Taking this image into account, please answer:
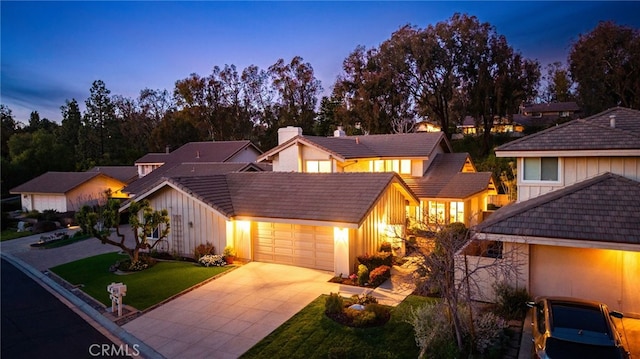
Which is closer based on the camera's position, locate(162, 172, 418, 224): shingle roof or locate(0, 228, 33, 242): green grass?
locate(162, 172, 418, 224): shingle roof

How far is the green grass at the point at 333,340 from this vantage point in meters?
10.2

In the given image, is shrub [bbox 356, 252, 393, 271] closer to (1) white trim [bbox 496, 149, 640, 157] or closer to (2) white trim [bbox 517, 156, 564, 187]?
(2) white trim [bbox 517, 156, 564, 187]

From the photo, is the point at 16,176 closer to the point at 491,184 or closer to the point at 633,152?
the point at 491,184

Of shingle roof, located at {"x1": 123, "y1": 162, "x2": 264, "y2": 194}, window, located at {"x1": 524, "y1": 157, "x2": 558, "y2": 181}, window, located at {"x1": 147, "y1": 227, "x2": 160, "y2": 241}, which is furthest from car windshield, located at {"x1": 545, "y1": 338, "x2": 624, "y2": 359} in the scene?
shingle roof, located at {"x1": 123, "y1": 162, "x2": 264, "y2": 194}

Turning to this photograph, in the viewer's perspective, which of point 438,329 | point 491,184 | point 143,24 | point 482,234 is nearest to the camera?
point 438,329

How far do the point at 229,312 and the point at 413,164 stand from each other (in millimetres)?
18794

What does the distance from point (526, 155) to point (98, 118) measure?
69.2 m

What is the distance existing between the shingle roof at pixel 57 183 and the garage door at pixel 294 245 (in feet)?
89.9

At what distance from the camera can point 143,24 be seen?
76.9 ft

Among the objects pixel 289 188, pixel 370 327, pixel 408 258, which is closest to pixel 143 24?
pixel 289 188

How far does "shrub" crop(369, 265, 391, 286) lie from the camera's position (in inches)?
608

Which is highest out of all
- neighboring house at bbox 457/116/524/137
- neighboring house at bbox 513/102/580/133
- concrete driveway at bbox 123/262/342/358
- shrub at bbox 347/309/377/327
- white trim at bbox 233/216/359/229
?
neighboring house at bbox 513/102/580/133

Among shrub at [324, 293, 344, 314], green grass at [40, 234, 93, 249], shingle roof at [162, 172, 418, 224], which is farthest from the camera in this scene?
green grass at [40, 234, 93, 249]

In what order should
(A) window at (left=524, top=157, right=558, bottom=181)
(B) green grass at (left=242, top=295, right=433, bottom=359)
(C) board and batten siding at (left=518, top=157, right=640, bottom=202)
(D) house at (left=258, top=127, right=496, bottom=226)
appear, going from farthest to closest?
1. (D) house at (left=258, top=127, right=496, bottom=226)
2. (A) window at (left=524, top=157, right=558, bottom=181)
3. (C) board and batten siding at (left=518, top=157, right=640, bottom=202)
4. (B) green grass at (left=242, top=295, right=433, bottom=359)
